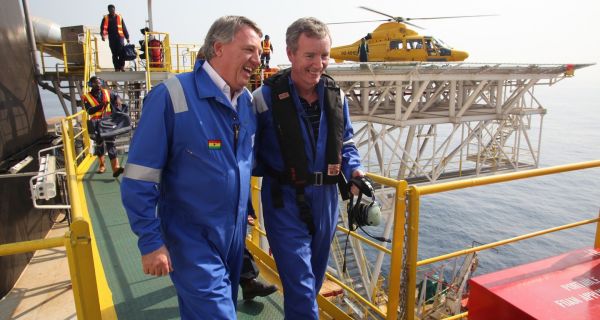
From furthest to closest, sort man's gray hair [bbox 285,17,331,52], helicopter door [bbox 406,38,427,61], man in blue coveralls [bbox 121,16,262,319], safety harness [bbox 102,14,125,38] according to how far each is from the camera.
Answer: helicopter door [bbox 406,38,427,61]
safety harness [bbox 102,14,125,38]
man's gray hair [bbox 285,17,331,52]
man in blue coveralls [bbox 121,16,262,319]

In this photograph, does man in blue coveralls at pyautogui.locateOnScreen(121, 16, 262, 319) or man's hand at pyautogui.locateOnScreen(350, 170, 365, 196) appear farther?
man's hand at pyautogui.locateOnScreen(350, 170, 365, 196)

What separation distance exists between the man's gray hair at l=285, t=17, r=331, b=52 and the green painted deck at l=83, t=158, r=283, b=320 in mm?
2136

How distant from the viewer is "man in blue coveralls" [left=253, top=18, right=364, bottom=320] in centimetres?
239

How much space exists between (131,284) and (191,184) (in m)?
2.33

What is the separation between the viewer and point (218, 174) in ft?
6.40

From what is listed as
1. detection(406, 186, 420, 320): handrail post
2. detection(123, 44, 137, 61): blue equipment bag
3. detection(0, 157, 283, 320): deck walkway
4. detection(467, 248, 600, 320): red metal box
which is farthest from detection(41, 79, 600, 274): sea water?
detection(406, 186, 420, 320): handrail post

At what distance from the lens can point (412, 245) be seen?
2.59 m

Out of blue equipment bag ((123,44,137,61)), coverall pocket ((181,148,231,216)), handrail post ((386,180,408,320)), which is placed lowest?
handrail post ((386,180,408,320))

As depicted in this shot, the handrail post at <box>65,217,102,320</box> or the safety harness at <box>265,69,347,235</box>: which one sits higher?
the safety harness at <box>265,69,347,235</box>

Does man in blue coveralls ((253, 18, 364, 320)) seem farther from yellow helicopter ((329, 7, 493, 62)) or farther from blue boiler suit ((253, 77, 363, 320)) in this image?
yellow helicopter ((329, 7, 493, 62))

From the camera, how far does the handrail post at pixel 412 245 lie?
8.23 feet

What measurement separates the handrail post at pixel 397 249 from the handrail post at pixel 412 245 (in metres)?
0.04

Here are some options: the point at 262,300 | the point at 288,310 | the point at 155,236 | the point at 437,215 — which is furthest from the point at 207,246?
the point at 437,215

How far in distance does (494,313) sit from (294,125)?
1888mm
